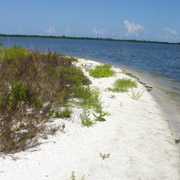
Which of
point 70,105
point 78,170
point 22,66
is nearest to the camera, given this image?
point 78,170

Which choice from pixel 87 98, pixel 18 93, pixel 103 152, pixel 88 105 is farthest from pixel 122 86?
pixel 103 152

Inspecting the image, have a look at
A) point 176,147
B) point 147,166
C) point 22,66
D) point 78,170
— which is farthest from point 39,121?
point 22,66

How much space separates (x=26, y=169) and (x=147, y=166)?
1976 mm

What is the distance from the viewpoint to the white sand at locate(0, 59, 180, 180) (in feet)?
9.41

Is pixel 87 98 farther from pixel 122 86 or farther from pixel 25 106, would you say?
pixel 122 86

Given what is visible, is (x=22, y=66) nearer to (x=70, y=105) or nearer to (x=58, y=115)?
(x=70, y=105)

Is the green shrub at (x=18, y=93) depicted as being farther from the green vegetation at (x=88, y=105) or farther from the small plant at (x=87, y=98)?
the small plant at (x=87, y=98)

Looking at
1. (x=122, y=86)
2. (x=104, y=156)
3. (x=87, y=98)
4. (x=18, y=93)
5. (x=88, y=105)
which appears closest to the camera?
(x=104, y=156)

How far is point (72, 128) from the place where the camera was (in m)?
4.24

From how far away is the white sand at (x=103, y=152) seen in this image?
2.87 m

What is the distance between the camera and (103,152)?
3568 mm

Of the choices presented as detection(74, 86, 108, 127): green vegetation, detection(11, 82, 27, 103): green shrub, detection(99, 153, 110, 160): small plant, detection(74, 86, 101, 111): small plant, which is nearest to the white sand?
detection(99, 153, 110, 160): small plant

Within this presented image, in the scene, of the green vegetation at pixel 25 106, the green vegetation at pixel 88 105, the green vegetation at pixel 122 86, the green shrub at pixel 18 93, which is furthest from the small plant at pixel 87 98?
the green vegetation at pixel 122 86

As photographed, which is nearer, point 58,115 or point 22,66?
point 58,115
